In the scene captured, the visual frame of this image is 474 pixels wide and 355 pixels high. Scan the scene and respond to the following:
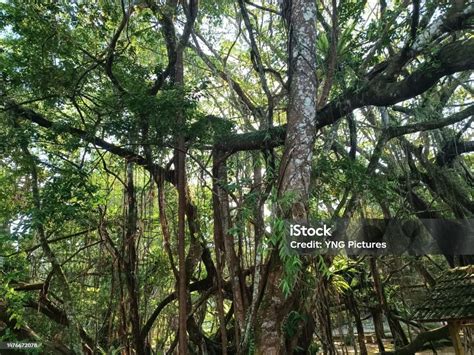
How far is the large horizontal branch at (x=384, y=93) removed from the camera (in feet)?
8.97

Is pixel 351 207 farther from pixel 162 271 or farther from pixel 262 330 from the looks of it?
pixel 162 271

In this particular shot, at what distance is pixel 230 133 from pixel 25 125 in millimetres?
2031

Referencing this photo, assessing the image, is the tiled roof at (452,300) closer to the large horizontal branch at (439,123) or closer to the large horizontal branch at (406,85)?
the large horizontal branch at (439,123)

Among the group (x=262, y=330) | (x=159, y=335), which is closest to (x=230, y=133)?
(x=262, y=330)

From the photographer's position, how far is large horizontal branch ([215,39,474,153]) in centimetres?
273

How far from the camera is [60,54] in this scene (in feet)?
12.7

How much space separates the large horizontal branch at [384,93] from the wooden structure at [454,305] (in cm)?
144

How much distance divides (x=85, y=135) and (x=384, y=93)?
264 centimetres

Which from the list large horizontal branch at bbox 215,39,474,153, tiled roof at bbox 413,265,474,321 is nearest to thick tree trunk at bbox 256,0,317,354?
large horizontal branch at bbox 215,39,474,153

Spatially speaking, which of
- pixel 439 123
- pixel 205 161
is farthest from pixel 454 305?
pixel 205 161

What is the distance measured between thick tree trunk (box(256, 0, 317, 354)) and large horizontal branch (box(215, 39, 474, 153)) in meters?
0.22

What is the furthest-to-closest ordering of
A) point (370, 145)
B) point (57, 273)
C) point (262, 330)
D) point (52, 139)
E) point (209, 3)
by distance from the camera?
point (370, 145)
point (209, 3)
point (57, 273)
point (52, 139)
point (262, 330)

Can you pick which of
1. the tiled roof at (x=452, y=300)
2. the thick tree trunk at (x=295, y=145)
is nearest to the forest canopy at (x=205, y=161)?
the thick tree trunk at (x=295, y=145)

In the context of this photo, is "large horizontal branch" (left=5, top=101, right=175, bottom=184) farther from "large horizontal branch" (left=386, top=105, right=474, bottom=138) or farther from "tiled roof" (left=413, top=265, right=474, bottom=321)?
"tiled roof" (left=413, top=265, right=474, bottom=321)
